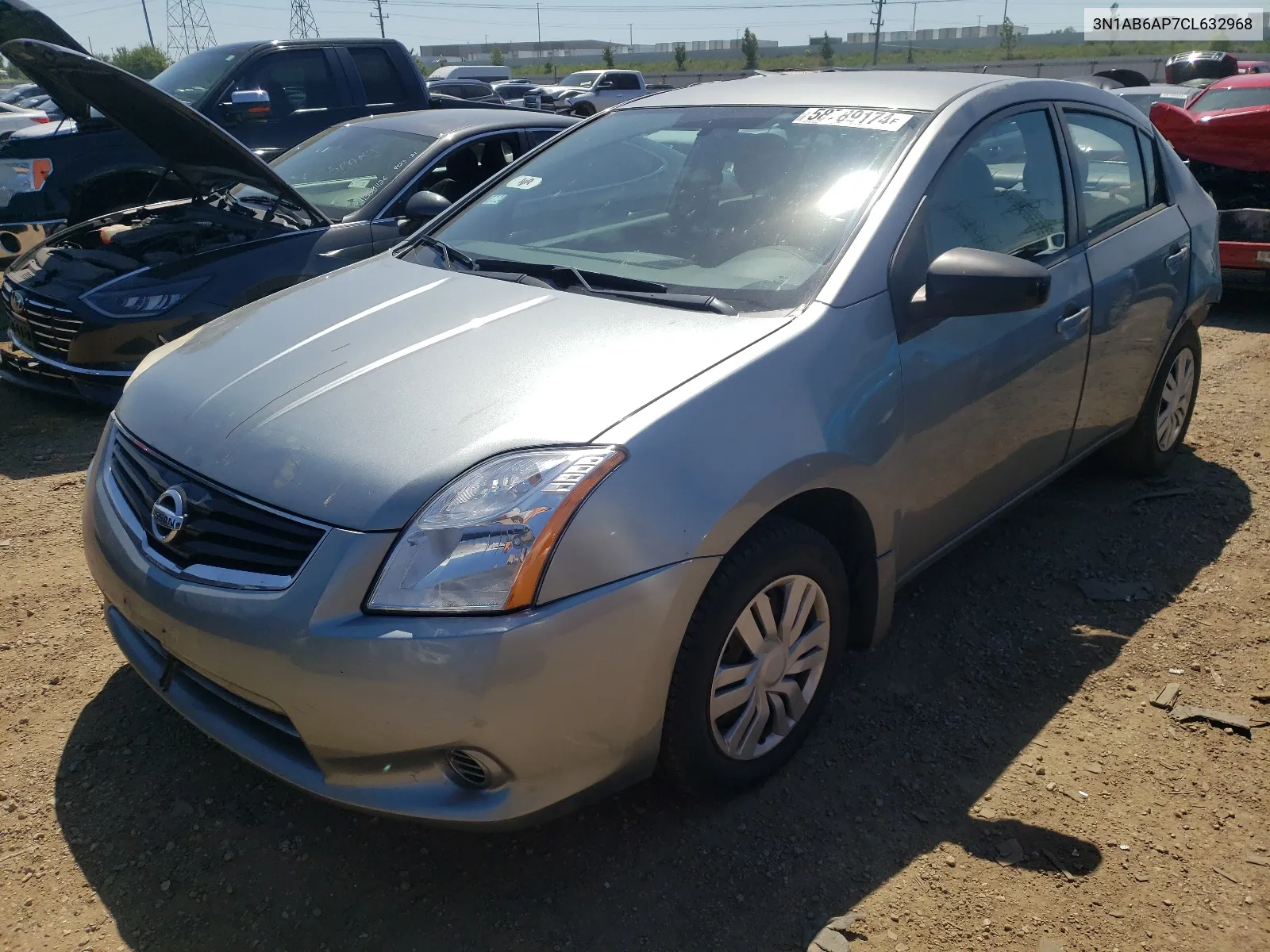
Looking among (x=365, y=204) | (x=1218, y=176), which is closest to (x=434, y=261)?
(x=365, y=204)

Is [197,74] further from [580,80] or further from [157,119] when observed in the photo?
[580,80]

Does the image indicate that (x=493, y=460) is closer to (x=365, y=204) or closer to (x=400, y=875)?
(x=400, y=875)

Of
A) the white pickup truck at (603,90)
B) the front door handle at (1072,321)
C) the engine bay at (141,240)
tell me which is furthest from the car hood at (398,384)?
the white pickup truck at (603,90)

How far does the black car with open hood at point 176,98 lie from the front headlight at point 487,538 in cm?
385

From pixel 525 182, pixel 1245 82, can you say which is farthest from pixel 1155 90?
pixel 525 182

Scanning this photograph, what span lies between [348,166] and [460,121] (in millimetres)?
725

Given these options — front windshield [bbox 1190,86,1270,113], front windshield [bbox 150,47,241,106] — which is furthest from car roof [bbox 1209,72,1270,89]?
front windshield [bbox 150,47,241,106]

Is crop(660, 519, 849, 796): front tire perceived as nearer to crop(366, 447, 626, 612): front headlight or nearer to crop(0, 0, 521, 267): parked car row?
crop(366, 447, 626, 612): front headlight

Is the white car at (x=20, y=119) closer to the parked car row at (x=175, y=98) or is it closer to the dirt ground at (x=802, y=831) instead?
the parked car row at (x=175, y=98)

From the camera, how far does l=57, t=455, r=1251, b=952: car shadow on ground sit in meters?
2.19

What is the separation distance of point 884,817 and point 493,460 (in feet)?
4.41

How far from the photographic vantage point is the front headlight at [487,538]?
6.44 feet

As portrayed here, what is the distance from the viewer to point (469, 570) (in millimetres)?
1979

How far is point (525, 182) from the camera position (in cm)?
361
